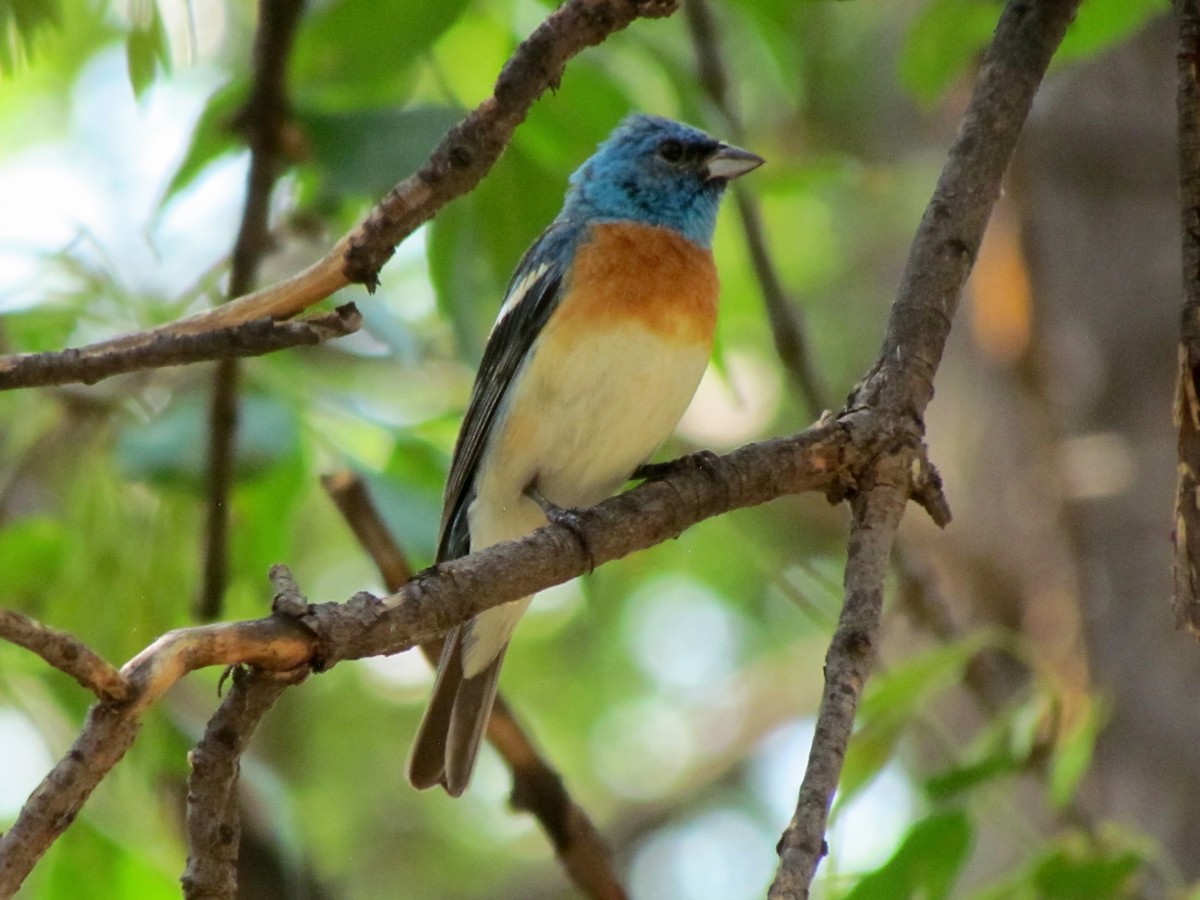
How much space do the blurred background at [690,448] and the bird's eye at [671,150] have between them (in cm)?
30

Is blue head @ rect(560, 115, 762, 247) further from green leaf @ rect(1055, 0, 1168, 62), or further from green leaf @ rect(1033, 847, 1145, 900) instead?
green leaf @ rect(1033, 847, 1145, 900)

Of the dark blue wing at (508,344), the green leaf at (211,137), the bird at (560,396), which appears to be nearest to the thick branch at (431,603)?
the bird at (560,396)

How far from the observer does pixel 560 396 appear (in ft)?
13.0

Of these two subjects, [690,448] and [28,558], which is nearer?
[28,558]

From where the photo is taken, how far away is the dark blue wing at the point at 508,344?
409cm

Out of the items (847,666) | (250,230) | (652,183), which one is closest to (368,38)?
(250,230)

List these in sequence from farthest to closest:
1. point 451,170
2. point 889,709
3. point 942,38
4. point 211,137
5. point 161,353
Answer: point 211,137, point 942,38, point 889,709, point 451,170, point 161,353

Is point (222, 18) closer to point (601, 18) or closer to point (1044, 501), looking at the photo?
point (1044, 501)

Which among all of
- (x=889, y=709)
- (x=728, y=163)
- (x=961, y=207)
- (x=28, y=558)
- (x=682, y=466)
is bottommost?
(x=889, y=709)

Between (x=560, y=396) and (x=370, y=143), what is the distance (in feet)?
2.72

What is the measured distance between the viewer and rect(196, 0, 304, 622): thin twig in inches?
148

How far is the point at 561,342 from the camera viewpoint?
13.1 ft

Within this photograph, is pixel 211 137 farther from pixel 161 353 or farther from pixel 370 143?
pixel 161 353

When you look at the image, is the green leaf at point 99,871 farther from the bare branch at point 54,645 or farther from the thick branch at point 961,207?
the thick branch at point 961,207
